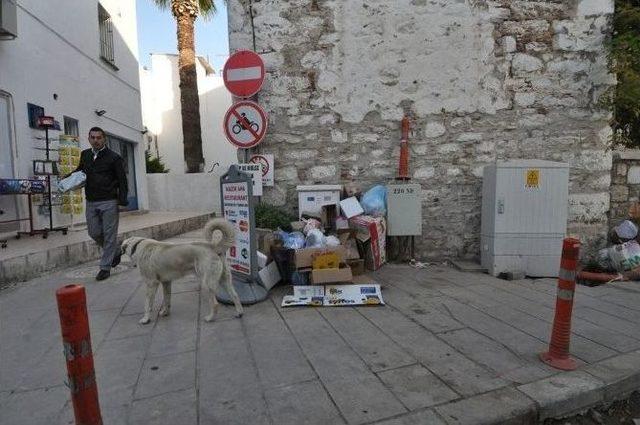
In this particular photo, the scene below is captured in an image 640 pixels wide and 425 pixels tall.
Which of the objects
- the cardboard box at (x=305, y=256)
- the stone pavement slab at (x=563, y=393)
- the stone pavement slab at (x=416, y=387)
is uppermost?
the cardboard box at (x=305, y=256)

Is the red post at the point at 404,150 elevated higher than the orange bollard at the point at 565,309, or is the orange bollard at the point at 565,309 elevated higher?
the red post at the point at 404,150

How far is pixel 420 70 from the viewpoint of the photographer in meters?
5.76

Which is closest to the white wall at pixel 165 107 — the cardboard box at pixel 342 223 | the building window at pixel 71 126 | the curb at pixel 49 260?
the building window at pixel 71 126

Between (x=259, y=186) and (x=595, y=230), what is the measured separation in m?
4.96

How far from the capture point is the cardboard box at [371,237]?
5176 mm

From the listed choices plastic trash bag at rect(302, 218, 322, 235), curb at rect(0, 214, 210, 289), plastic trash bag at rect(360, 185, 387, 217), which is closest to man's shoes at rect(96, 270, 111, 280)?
curb at rect(0, 214, 210, 289)

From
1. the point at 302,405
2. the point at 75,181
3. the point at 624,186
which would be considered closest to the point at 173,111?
the point at 75,181

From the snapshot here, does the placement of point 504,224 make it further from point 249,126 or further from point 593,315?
point 249,126

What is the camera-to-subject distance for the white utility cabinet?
5.12 meters

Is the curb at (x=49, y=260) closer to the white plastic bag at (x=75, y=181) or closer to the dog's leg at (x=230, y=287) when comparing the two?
the white plastic bag at (x=75, y=181)

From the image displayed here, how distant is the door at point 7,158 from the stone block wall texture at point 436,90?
3984 mm

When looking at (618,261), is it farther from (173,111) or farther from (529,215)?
(173,111)

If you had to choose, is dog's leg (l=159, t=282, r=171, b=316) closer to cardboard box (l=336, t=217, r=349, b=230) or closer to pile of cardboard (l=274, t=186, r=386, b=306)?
pile of cardboard (l=274, t=186, r=386, b=306)

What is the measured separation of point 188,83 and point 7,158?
710 centimetres
